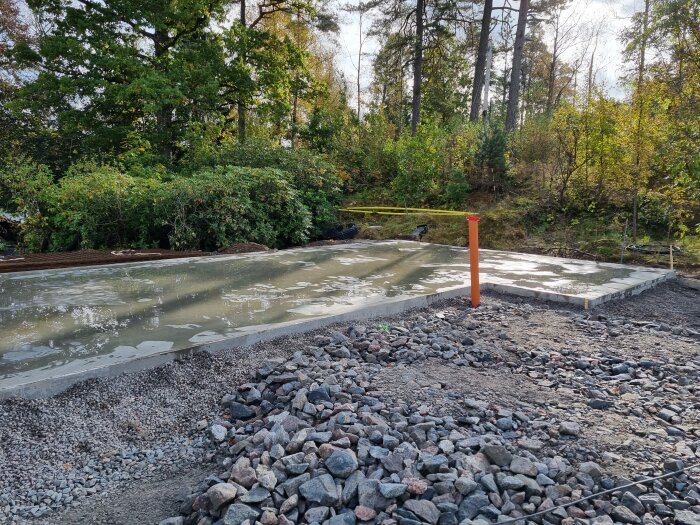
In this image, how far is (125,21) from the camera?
11852 mm

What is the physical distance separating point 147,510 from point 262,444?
53 cm

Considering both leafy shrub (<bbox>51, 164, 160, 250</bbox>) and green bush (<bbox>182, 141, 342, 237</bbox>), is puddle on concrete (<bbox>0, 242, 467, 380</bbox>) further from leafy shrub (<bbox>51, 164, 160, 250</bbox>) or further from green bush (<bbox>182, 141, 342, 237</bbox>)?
green bush (<bbox>182, 141, 342, 237</bbox>)

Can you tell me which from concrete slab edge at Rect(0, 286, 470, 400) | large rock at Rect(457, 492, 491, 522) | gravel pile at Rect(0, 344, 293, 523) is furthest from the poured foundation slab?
large rock at Rect(457, 492, 491, 522)

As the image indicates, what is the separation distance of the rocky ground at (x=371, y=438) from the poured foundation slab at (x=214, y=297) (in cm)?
23

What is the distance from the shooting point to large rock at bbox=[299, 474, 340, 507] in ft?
5.92

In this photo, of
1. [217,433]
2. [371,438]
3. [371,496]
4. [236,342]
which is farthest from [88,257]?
[371,496]

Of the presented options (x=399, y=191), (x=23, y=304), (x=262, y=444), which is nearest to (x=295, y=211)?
(x=399, y=191)

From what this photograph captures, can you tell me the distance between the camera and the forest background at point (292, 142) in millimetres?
7160

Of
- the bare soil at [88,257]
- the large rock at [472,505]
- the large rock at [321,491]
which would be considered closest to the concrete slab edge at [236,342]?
the large rock at [321,491]

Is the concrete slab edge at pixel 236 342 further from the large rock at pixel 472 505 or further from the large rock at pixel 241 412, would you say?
the large rock at pixel 472 505

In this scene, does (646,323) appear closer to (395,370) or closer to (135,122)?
(395,370)

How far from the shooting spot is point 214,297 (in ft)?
14.2

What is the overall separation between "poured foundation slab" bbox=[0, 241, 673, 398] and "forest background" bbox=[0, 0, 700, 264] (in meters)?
1.78

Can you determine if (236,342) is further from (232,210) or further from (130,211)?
(130,211)
